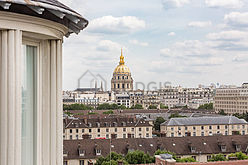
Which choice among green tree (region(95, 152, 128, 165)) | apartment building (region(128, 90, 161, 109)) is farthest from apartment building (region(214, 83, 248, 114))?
green tree (region(95, 152, 128, 165))

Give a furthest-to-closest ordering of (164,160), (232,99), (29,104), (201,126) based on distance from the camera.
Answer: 1. (232,99)
2. (201,126)
3. (164,160)
4. (29,104)

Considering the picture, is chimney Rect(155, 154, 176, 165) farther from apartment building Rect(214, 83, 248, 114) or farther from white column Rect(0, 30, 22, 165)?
apartment building Rect(214, 83, 248, 114)

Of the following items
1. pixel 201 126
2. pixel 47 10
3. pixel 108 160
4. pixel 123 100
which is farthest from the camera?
pixel 123 100

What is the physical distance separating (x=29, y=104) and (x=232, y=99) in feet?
486

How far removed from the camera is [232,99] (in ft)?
481

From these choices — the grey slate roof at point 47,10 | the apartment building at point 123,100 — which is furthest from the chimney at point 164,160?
the apartment building at point 123,100

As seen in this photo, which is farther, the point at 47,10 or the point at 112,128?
the point at 112,128

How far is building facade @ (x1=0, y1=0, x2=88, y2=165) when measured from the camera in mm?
3646

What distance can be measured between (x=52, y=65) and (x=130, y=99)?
192m

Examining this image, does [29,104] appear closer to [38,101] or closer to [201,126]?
[38,101]

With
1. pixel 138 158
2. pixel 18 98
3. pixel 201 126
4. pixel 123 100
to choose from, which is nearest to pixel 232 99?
pixel 123 100

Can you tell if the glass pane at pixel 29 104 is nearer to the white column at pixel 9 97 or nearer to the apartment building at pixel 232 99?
the white column at pixel 9 97

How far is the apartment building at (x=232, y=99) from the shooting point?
140250 mm

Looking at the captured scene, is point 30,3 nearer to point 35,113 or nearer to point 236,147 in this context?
point 35,113
